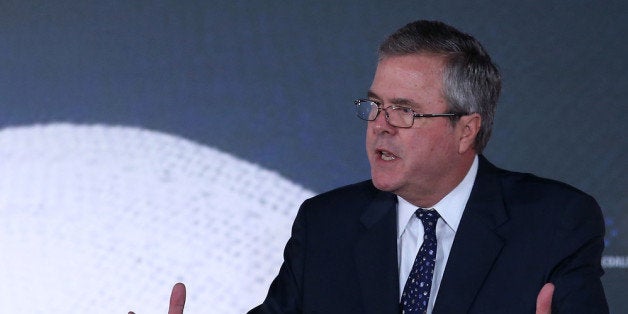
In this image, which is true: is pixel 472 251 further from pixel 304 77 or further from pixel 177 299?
pixel 304 77

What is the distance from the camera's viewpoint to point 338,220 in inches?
81.8

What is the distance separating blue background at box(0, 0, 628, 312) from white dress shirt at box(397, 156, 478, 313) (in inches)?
29.5

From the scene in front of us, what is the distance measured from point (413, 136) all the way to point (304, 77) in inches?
34.9

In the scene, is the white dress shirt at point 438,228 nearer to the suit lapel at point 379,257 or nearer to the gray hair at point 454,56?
the suit lapel at point 379,257

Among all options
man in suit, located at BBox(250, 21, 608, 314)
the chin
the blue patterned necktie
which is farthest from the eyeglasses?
the blue patterned necktie

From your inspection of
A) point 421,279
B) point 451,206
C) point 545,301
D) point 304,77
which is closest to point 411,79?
point 451,206

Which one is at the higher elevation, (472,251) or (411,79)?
(411,79)

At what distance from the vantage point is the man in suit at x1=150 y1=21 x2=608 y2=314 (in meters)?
1.88

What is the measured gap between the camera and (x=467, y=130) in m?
2.02

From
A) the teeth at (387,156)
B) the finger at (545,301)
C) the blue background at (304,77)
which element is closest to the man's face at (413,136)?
the teeth at (387,156)

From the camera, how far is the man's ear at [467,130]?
2.01 m

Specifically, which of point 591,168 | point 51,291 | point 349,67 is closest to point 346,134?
point 349,67

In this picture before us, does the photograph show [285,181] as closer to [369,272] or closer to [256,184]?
[256,184]

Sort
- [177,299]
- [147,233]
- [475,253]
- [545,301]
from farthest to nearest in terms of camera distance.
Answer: [147,233], [475,253], [177,299], [545,301]
